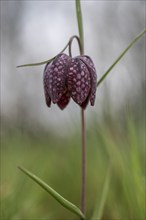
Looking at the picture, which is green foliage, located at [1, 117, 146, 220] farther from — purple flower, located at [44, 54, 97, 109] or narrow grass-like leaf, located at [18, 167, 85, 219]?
purple flower, located at [44, 54, 97, 109]

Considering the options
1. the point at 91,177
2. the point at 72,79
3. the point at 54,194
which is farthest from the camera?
the point at 91,177

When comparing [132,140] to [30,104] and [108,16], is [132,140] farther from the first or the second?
[108,16]

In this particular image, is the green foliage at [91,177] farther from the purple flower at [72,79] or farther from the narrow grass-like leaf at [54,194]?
the purple flower at [72,79]

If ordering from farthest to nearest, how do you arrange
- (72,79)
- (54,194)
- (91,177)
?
1. (91,177)
2. (72,79)
3. (54,194)

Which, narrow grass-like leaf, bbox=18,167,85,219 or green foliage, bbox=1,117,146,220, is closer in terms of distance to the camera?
narrow grass-like leaf, bbox=18,167,85,219

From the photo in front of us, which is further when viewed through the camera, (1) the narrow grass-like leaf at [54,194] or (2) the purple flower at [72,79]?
(2) the purple flower at [72,79]

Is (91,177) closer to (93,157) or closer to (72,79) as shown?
(93,157)

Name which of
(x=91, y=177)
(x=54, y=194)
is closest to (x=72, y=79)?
(x=54, y=194)

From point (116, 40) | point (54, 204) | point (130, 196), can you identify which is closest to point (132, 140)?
point (130, 196)
